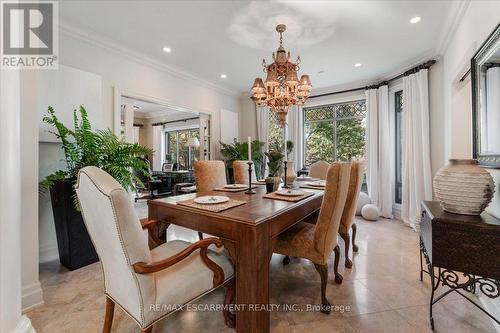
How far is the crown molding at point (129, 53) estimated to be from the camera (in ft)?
8.77

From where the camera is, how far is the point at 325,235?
5.17 ft

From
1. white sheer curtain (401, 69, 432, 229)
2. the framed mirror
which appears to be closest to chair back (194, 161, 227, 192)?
the framed mirror

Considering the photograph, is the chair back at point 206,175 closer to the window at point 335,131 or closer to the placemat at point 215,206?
the placemat at point 215,206

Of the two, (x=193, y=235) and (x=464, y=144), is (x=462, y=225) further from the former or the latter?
(x=193, y=235)

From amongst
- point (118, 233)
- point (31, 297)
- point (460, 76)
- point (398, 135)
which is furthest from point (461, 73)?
point (31, 297)

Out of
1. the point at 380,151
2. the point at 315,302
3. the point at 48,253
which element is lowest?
the point at 315,302

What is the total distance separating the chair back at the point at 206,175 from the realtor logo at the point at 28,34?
1.63 meters

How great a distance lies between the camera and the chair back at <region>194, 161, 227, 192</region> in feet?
8.50

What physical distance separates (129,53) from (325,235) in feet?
11.8

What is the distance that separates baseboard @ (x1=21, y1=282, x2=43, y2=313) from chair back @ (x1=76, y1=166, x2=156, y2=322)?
1.11 metres

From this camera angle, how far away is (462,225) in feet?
4.17

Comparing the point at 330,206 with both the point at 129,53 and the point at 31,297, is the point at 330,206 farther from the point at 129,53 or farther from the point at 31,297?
the point at 129,53

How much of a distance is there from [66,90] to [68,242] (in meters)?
1.72

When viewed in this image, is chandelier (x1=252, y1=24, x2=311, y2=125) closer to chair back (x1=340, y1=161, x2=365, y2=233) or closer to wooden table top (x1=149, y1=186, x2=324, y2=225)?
chair back (x1=340, y1=161, x2=365, y2=233)
